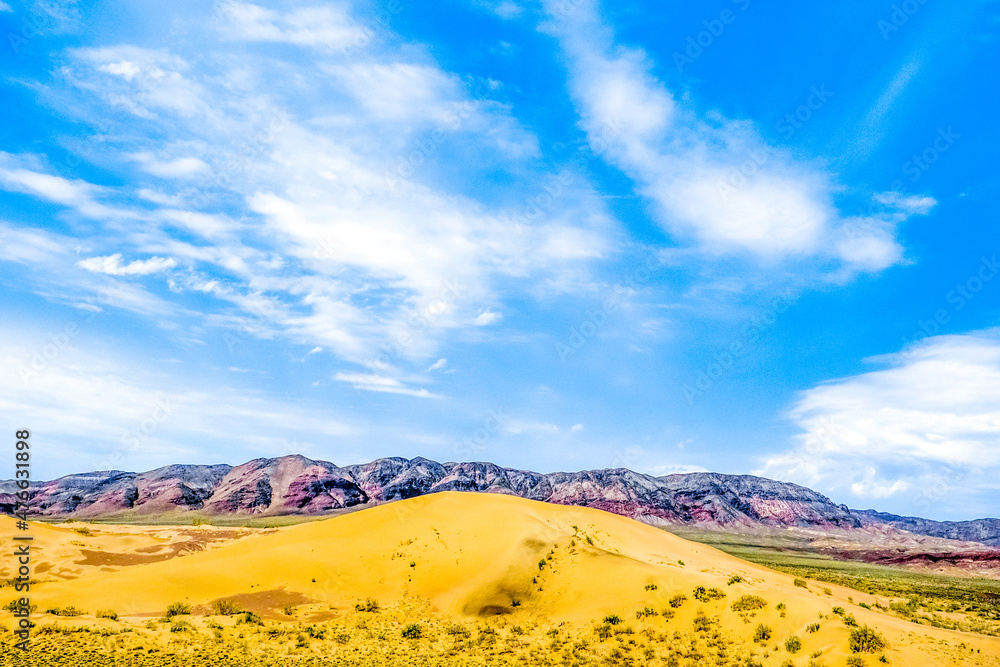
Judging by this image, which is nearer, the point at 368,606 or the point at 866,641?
the point at 866,641

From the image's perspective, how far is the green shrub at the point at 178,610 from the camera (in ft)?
93.2

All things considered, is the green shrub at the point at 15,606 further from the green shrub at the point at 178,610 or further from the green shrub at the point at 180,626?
the green shrub at the point at 180,626

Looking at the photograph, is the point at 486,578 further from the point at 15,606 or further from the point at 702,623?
the point at 15,606

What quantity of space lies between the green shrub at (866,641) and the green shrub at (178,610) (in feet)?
100

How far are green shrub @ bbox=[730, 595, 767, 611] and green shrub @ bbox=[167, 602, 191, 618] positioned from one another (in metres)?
27.4

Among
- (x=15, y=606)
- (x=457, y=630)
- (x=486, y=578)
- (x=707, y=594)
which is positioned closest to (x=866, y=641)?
(x=707, y=594)

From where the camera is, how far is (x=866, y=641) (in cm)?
1941

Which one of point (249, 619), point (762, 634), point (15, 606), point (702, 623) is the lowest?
point (249, 619)

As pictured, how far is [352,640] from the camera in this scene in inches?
999

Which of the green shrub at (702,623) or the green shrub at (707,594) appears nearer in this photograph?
the green shrub at (702,623)

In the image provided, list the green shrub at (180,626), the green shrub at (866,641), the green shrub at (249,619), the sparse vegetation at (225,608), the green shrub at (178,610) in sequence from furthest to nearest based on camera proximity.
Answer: the sparse vegetation at (225,608) < the green shrub at (178,610) < the green shrub at (249,619) < the green shrub at (180,626) < the green shrub at (866,641)

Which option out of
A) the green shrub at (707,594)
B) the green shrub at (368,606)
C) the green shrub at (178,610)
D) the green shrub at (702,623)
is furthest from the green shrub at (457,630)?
the green shrub at (178,610)

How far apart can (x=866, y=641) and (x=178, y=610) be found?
31.4 metres

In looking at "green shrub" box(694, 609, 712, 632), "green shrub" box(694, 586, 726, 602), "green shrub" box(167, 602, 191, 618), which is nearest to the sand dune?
"green shrub" box(694, 586, 726, 602)
